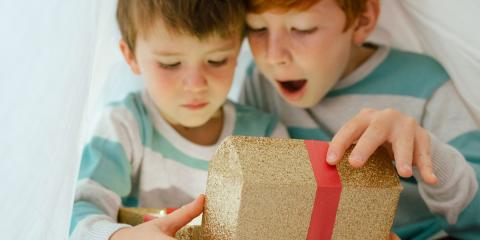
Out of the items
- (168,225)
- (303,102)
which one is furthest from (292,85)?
(168,225)

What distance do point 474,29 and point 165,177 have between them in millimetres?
544

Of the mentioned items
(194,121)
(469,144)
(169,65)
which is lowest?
(469,144)

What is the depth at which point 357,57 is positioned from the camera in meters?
1.16

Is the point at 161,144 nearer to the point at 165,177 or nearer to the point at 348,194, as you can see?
the point at 165,177

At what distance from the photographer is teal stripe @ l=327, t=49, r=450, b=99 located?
1067 mm

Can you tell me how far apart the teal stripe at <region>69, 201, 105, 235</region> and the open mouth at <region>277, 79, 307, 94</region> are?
0.38 metres

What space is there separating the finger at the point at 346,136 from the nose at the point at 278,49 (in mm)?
267

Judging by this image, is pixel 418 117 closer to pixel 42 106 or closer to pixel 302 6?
pixel 302 6

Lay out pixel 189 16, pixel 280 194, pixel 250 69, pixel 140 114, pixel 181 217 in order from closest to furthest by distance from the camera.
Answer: pixel 280 194 < pixel 181 217 < pixel 189 16 < pixel 140 114 < pixel 250 69

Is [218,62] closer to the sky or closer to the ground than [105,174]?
closer to the sky

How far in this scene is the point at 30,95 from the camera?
628 millimetres

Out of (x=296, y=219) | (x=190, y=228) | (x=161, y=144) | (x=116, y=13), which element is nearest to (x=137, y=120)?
(x=161, y=144)

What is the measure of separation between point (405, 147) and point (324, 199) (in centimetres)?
16

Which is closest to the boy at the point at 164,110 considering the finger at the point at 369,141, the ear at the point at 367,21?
the ear at the point at 367,21
